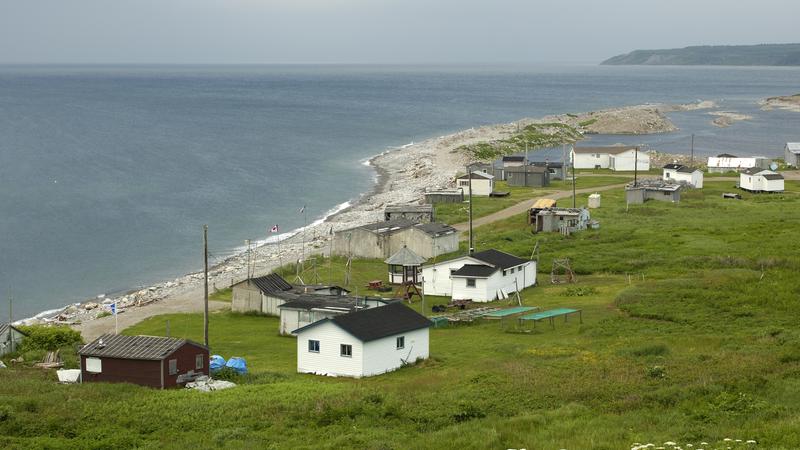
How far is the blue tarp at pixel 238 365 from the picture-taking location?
30.5 m

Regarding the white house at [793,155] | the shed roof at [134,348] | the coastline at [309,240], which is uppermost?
the white house at [793,155]

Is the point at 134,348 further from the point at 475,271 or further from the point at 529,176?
the point at 529,176

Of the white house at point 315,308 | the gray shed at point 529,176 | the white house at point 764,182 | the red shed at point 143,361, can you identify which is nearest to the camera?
the red shed at point 143,361

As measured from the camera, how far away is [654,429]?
22.4 meters

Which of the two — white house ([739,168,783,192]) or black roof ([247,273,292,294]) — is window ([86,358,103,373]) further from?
white house ([739,168,783,192])

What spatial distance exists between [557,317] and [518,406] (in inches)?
546

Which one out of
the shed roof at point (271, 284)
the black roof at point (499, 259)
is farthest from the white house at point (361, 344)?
the black roof at point (499, 259)

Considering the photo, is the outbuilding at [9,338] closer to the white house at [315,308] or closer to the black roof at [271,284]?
the white house at [315,308]

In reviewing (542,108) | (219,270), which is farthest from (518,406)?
(542,108)

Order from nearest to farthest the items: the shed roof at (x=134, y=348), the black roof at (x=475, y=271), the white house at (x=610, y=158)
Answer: the shed roof at (x=134, y=348)
the black roof at (x=475, y=271)
the white house at (x=610, y=158)

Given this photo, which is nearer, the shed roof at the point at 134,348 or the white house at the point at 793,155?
the shed roof at the point at 134,348

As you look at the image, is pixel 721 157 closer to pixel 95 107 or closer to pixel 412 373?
pixel 412 373

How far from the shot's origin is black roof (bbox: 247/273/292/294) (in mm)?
42281

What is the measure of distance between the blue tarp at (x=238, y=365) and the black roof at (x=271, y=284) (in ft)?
36.8
